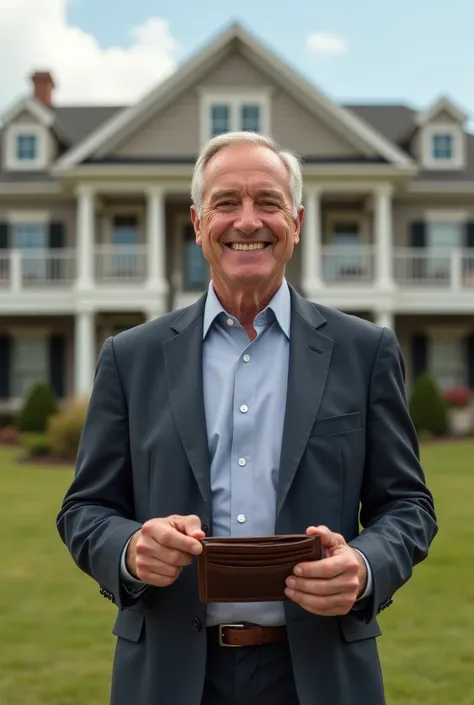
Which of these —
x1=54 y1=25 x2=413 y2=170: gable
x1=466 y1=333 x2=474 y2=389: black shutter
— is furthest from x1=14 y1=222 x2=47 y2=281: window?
x1=466 y1=333 x2=474 y2=389: black shutter

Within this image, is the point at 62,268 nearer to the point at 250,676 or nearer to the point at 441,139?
the point at 441,139

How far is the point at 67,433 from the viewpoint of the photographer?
1788 centimetres

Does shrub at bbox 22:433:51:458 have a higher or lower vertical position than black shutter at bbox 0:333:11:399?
lower

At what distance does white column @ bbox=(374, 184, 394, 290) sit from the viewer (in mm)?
23312

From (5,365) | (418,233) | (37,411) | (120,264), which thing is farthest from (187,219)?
(37,411)

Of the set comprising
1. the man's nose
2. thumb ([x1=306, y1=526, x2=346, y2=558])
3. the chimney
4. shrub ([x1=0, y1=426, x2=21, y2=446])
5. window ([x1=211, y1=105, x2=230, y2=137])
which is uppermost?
the chimney

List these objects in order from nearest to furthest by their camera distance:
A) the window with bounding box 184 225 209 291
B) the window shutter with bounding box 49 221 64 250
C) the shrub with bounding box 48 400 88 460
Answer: the shrub with bounding box 48 400 88 460 < the window shutter with bounding box 49 221 64 250 < the window with bounding box 184 225 209 291

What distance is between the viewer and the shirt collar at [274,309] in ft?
7.93

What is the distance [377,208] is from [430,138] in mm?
4194

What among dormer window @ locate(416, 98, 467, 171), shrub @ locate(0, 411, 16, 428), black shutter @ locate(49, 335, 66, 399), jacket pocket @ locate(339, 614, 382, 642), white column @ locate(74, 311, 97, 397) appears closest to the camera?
jacket pocket @ locate(339, 614, 382, 642)

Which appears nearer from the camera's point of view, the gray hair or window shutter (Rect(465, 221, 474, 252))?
the gray hair

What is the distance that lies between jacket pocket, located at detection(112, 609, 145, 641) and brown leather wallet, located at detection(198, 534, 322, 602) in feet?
1.22

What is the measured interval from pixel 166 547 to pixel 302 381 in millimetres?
588

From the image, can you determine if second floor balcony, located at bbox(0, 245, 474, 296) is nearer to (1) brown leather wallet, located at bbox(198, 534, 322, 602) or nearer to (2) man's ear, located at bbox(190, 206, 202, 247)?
A: (2) man's ear, located at bbox(190, 206, 202, 247)
